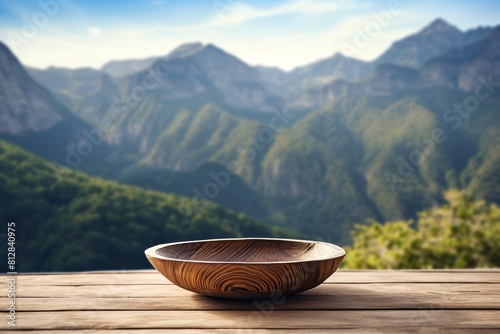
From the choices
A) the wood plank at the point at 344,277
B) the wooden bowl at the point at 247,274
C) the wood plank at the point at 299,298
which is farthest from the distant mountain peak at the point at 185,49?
the wooden bowl at the point at 247,274

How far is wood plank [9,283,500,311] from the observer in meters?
1.19

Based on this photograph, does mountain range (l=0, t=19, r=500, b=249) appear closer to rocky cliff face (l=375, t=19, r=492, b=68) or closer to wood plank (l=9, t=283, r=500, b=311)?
rocky cliff face (l=375, t=19, r=492, b=68)

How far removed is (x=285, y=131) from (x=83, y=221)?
3645 centimetres

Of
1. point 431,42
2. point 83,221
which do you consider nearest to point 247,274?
point 83,221

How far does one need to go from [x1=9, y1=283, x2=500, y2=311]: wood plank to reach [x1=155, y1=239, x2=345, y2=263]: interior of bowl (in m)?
0.12

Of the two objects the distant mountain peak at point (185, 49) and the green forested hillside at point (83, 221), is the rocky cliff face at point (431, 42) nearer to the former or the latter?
the distant mountain peak at point (185, 49)

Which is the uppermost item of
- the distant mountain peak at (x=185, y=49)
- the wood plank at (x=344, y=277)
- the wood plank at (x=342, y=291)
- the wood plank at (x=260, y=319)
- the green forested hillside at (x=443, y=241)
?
the distant mountain peak at (x=185, y=49)

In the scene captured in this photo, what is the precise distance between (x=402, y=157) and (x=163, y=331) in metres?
47.4

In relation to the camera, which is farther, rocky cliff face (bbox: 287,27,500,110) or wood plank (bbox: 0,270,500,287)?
rocky cliff face (bbox: 287,27,500,110)

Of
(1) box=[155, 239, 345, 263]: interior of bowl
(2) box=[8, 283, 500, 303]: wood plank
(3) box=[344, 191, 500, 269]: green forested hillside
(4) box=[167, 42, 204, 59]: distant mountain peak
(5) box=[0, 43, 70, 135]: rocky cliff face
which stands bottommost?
(3) box=[344, 191, 500, 269]: green forested hillside

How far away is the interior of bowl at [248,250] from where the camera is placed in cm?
147

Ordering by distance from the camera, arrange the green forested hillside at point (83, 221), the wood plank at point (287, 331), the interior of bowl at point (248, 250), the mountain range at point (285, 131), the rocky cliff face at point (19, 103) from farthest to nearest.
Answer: the mountain range at point (285, 131), the rocky cliff face at point (19, 103), the green forested hillside at point (83, 221), the interior of bowl at point (248, 250), the wood plank at point (287, 331)

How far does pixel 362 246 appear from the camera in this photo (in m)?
10.5

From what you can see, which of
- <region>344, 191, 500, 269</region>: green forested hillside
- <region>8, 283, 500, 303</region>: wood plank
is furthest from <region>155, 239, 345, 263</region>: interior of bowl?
<region>344, 191, 500, 269</region>: green forested hillside
